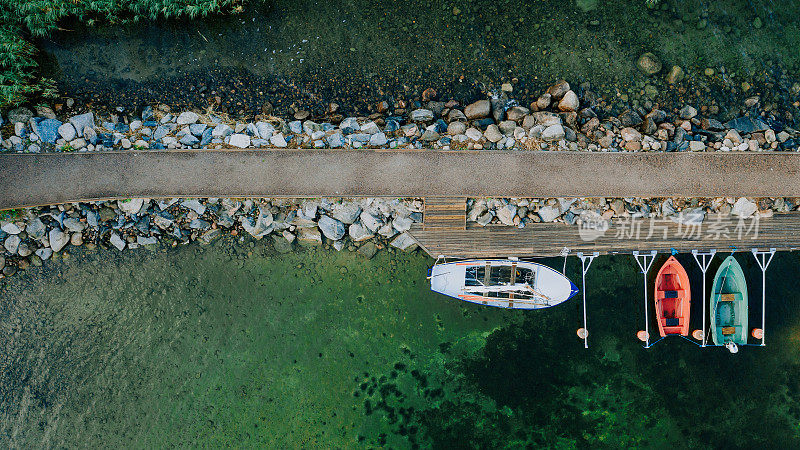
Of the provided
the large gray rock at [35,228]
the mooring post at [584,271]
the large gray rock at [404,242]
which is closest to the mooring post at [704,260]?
the mooring post at [584,271]

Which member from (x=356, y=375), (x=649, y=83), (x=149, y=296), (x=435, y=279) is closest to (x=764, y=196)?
(x=649, y=83)

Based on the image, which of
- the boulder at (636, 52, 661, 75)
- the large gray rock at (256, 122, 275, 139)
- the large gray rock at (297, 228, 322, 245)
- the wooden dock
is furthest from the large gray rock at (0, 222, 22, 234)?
the boulder at (636, 52, 661, 75)

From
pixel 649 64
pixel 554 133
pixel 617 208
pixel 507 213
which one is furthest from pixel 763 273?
pixel 507 213

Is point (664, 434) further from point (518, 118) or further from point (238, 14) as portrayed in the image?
point (238, 14)

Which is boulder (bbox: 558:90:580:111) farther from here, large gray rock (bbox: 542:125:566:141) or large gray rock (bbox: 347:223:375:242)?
large gray rock (bbox: 347:223:375:242)

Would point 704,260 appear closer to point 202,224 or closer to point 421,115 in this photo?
point 421,115

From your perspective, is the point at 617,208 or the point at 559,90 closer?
the point at 617,208
